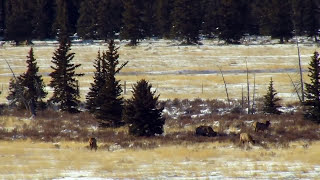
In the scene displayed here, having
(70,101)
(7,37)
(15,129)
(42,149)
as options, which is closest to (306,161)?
(42,149)

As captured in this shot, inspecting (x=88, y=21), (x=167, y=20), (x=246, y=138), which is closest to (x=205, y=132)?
(x=246, y=138)

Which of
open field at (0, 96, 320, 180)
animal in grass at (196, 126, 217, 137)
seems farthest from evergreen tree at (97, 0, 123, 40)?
animal in grass at (196, 126, 217, 137)

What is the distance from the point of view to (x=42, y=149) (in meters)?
25.4

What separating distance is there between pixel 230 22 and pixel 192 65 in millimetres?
21898

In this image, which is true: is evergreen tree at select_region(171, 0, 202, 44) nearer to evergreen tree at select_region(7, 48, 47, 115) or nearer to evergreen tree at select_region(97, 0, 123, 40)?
evergreen tree at select_region(97, 0, 123, 40)

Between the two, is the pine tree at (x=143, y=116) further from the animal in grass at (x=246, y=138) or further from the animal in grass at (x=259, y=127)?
the animal in grass at (x=246, y=138)

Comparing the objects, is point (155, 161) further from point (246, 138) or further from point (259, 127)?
point (259, 127)

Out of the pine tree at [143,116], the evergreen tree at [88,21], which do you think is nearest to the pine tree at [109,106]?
the pine tree at [143,116]

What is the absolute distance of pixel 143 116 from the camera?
1207 inches

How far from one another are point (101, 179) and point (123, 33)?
72.8m

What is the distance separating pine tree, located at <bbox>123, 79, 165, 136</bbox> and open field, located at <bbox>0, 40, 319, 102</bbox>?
15913 mm

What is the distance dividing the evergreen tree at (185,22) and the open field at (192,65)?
2.24 m

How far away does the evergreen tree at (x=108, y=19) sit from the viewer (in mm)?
95750

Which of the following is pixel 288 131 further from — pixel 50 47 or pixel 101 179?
pixel 50 47
